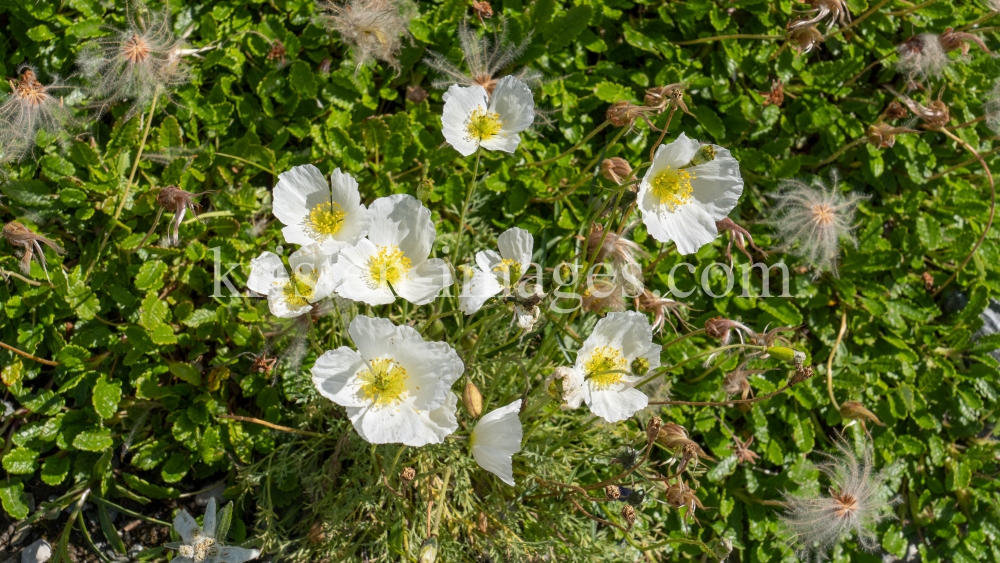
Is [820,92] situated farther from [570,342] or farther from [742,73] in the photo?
[570,342]

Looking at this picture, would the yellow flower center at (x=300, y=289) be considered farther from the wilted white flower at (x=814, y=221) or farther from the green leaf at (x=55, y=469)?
the wilted white flower at (x=814, y=221)

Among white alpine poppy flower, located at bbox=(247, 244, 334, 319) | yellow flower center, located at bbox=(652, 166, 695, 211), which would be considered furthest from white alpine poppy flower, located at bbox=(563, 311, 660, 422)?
white alpine poppy flower, located at bbox=(247, 244, 334, 319)

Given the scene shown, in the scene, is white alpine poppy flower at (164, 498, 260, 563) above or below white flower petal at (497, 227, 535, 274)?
below

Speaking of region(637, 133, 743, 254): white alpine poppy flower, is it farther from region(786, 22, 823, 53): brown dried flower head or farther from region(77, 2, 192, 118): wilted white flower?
region(77, 2, 192, 118): wilted white flower

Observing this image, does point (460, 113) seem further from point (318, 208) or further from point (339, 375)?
point (339, 375)

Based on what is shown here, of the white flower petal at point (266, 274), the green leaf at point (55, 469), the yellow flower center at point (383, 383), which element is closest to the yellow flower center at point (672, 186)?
the yellow flower center at point (383, 383)

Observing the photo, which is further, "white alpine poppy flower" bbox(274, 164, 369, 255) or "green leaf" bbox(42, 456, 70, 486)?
"green leaf" bbox(42, 456, 70, 486)

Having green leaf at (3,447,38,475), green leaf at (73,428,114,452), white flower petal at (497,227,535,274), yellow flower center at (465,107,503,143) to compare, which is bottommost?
green leaf at (3,447,38,475)
